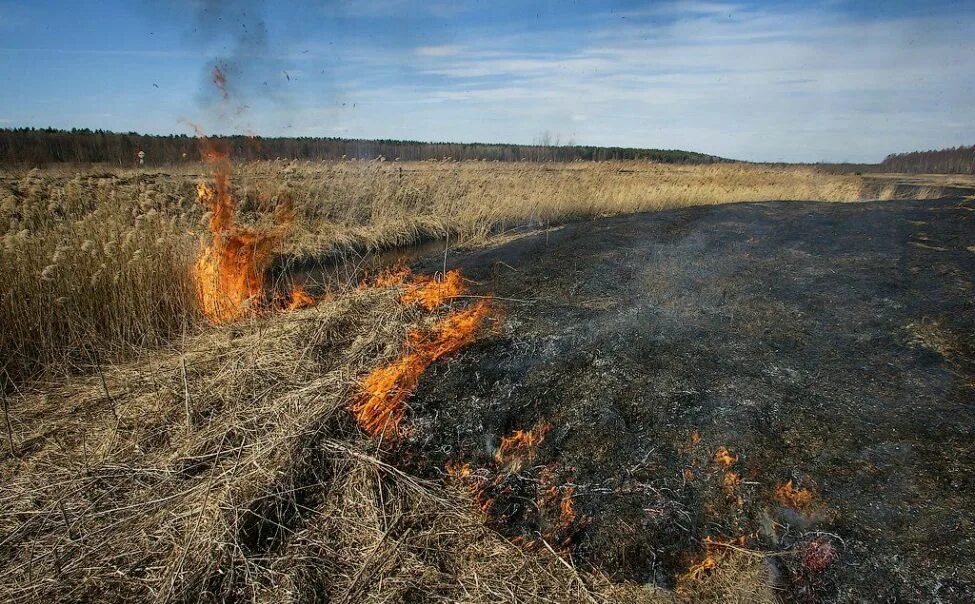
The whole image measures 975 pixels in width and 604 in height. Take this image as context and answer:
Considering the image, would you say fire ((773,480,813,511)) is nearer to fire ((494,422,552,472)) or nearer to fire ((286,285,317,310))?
fire ((494,422,552,472))

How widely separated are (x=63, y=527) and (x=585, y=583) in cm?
301

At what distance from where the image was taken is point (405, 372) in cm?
361

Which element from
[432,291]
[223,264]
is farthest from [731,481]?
[223,264]

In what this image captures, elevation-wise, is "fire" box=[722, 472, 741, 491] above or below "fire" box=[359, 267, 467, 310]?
below

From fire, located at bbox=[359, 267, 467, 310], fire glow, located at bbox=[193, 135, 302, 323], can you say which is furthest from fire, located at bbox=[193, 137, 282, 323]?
fire, located at bbox=[359, 267, 467, 310]

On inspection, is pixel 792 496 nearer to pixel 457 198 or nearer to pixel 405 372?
pixel 405 372

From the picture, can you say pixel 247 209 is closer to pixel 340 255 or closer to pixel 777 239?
pixel 340 255

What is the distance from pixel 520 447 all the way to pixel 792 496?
1.54m

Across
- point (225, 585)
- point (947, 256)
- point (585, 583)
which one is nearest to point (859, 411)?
point (585, 583)

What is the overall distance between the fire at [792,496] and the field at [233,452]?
13.6 inches

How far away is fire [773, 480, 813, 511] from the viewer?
2508 millimetres

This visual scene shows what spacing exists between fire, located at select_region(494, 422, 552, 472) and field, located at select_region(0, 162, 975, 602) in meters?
0.02

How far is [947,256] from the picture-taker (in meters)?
5.05

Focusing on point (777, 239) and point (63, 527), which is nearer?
point (63, 527)
